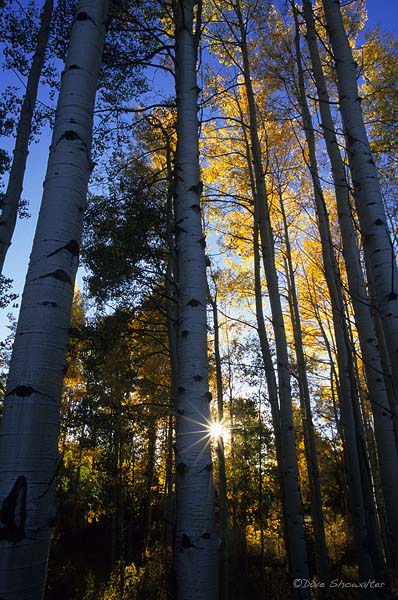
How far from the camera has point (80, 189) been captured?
6.97 feet

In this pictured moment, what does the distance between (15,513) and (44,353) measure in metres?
0.65

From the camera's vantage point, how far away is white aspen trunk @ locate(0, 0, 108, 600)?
1390 millimetres

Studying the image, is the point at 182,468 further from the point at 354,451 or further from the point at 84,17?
the point at 84,17

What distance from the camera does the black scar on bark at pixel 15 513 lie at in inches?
53.6

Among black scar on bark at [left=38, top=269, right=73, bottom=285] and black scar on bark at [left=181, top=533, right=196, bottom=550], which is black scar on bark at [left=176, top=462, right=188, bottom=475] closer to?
black scar on bark at [left=181, top=533, right=196, bottom=550]

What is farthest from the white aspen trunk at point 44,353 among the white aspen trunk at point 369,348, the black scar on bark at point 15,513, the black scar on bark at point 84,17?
the white aspen trunk at point 369,348

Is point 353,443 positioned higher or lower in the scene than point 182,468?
higher

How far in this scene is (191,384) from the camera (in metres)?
2.39

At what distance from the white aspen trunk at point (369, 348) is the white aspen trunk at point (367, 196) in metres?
0.14

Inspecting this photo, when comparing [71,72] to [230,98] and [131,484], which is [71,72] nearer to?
[230,98]

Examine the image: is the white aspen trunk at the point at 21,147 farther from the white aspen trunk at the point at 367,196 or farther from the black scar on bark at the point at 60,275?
the white aspen trunk at the point at 367,196

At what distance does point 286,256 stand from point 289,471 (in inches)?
240

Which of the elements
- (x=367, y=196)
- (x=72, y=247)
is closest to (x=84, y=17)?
(x=72, y=247)

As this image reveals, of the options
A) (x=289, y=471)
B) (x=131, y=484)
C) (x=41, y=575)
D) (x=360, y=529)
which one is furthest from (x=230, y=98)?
(x=131, y=484)
